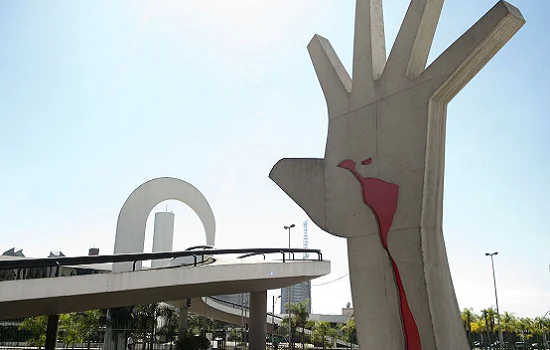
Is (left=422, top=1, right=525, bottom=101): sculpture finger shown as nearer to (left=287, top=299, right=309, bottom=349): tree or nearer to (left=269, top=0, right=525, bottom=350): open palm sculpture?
(left=269, top=0, right=525, bottom=350): open palm sculpture

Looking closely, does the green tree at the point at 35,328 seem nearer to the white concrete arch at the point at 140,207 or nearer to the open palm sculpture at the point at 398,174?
the white concrete arch at the point at 140,207

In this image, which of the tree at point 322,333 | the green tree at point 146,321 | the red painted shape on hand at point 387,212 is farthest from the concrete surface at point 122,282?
the tree at point 322,333

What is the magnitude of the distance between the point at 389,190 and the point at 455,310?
7.75 feet

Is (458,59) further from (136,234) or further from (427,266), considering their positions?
(136,234)

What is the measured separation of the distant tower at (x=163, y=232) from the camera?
82.2 feet

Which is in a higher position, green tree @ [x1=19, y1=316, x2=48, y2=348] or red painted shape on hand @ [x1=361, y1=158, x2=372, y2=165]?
red painted shape on hand @ [x1=361, y1=158, x2=372, y2=165]

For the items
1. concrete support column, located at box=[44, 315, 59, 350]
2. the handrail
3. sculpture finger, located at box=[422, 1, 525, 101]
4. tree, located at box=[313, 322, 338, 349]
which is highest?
sculpture finger, located at box=[422, 1, 525, 101]

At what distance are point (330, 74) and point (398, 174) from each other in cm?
316

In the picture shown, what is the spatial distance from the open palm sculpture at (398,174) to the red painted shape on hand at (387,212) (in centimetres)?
2

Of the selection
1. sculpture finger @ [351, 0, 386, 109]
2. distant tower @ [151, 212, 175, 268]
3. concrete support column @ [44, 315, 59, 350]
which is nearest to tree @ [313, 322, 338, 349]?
distant tower @ [151, 212, 175, 268]

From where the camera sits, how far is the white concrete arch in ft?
61.2

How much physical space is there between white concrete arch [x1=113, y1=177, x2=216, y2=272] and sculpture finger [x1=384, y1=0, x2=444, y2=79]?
1229 cm

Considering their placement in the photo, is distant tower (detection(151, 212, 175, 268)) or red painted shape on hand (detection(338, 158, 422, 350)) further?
distant tower (detection(151, 212, 175, 268))

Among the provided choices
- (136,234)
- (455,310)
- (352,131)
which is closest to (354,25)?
(352,131)
